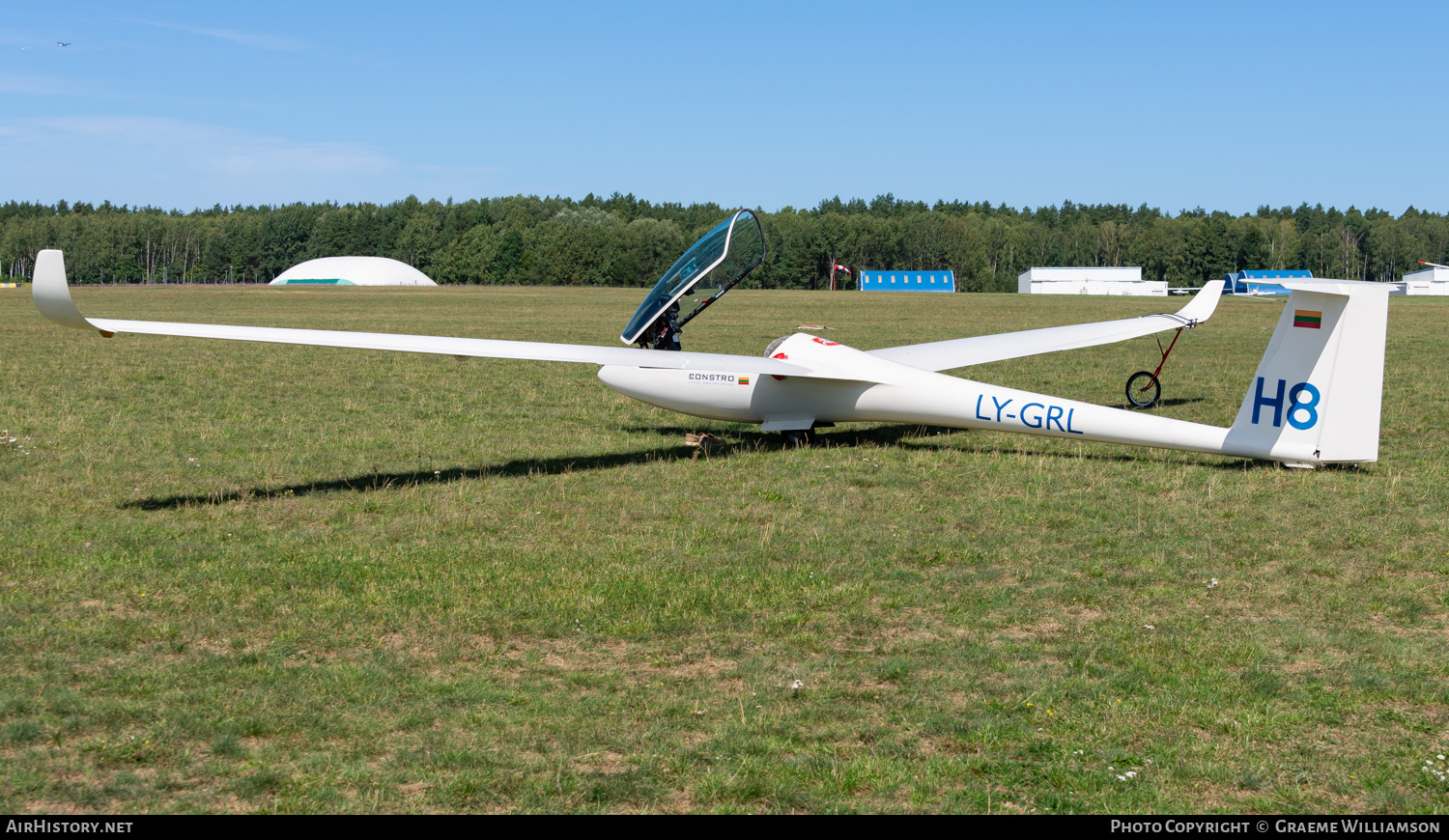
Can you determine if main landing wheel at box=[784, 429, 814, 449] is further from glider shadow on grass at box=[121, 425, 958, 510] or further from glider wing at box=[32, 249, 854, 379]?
glider wing at box=[32, 249, 854, 379]

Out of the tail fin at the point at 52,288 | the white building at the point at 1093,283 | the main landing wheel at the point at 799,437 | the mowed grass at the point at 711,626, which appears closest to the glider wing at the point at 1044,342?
the mowed grass at the point at 711,626

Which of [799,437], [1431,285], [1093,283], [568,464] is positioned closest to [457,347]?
[568,464]

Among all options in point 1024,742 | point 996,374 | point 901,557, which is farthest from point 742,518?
point 996,374

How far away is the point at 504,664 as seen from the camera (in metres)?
6.44

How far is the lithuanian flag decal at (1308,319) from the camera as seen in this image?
10.2m

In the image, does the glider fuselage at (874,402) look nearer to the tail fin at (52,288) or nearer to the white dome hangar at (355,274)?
the tail fin at (52,288)

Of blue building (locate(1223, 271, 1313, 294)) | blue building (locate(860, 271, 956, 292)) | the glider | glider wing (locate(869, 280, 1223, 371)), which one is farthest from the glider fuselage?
blue building (locate(860, 271, 956, 292))

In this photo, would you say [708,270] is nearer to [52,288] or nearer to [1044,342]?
[1044,342]

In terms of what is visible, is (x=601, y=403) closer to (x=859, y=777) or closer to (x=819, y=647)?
(x=819, y=647)

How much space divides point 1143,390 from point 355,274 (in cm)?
13563

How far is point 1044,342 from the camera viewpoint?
Answer: 55.2 ft

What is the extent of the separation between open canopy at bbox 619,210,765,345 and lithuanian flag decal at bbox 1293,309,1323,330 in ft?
24.8

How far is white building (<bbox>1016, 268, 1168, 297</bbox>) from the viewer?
123 metres

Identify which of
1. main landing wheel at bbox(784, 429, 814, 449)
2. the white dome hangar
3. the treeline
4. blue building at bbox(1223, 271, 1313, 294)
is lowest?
main landing wheel at bbox(784, 429, 814, 449)
